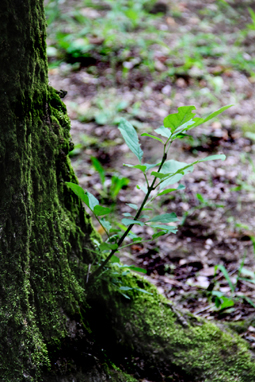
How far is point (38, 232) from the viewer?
103 cm

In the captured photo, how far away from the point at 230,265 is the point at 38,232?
4.72 feet

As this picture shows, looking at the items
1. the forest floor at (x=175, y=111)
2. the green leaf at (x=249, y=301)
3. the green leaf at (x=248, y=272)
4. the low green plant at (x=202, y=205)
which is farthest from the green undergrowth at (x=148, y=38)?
the green leaf at (x=249, y=301)

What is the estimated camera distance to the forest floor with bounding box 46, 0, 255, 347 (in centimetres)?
204

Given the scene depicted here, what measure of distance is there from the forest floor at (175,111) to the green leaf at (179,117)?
1.11m

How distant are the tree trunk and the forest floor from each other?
392 millimetres

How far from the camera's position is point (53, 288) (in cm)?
107

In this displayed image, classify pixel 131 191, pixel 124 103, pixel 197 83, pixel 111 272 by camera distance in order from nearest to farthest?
pixel 111 272 < pixel 131 191 < pixel 124 103 < pixel 197 83

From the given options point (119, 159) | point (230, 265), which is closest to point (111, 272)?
point (230, 265)

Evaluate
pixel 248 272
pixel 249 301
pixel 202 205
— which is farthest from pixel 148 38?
pixel 249 301

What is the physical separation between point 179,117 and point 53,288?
2.19ft

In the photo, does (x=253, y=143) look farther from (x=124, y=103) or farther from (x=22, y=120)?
(x=22, y=120)

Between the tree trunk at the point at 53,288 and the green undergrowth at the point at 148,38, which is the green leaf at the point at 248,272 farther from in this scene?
the green undergrowth at the point at 148,38

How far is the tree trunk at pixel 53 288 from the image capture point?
2.95 feet

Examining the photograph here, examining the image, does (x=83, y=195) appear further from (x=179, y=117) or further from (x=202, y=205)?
(x=202, y=205)
